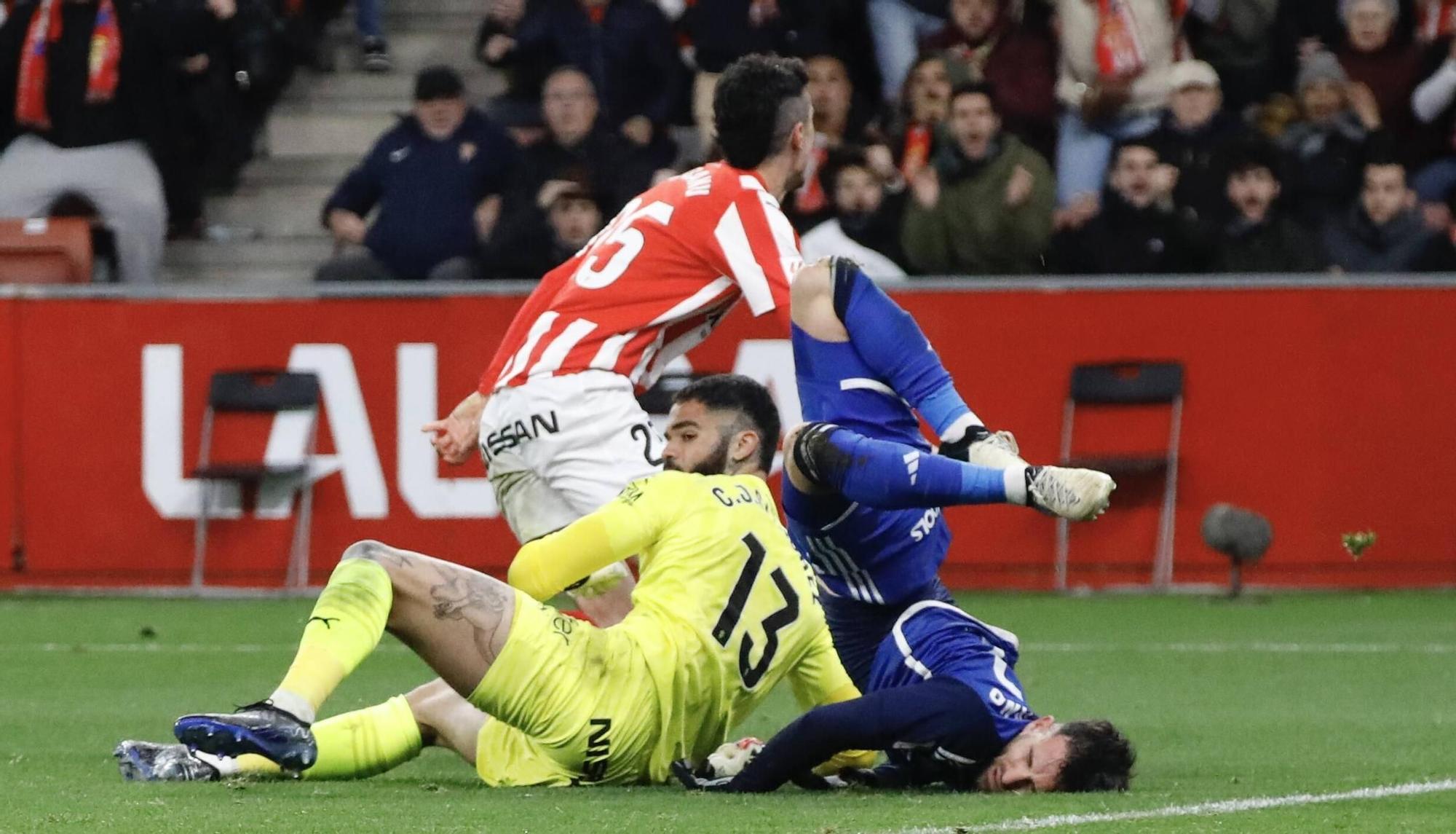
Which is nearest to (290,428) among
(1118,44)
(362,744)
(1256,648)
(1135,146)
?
(1135,146)

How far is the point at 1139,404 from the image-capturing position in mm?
12914

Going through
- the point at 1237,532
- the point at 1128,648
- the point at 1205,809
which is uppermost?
the point at 1205,809

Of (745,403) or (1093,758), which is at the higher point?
(745,403)

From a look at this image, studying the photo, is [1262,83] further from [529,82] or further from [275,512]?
[275,512]

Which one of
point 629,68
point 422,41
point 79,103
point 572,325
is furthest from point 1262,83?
point 572,325

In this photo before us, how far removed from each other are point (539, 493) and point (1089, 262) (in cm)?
636

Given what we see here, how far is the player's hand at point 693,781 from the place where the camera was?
658cm

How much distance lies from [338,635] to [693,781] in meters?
1.07

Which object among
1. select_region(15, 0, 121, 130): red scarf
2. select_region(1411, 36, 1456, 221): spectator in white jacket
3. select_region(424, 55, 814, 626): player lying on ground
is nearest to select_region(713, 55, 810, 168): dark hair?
select_region(424, 55, 814, 626): player lying on ground

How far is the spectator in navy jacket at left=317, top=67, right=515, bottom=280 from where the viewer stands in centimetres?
1422

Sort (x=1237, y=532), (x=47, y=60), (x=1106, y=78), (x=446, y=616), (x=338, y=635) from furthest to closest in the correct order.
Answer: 1. (x=47, y=60)
2. (x=1106, y=78)
3. (x=1237, y=532)
4. (x=446, y=616)
5. (x=338, y=635)

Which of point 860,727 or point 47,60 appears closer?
point 860,727

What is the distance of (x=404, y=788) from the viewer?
266 inches

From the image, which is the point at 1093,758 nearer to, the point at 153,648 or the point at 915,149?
the point at 153,648
